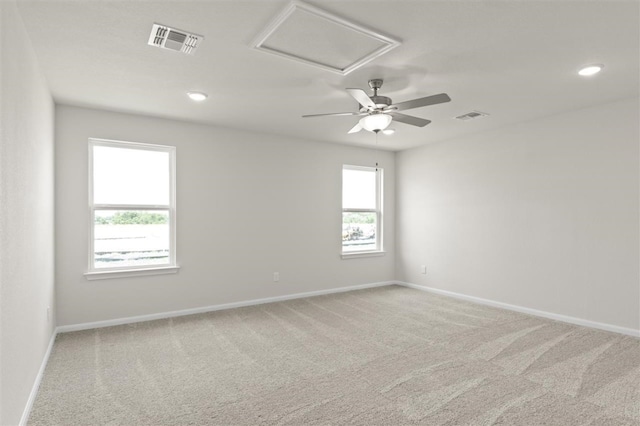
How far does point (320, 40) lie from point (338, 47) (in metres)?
0.17

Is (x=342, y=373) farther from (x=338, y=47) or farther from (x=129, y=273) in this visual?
(x=129, y=273)

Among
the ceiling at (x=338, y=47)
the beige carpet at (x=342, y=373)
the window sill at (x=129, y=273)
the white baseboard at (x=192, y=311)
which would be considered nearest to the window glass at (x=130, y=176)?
the ceiling at (x=338, y=47)

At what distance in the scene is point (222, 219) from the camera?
502 cm

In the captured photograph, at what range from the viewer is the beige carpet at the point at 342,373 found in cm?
237

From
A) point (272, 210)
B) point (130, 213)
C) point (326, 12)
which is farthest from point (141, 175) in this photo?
point (326, 12)

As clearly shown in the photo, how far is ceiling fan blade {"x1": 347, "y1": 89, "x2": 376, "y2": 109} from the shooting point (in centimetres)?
277

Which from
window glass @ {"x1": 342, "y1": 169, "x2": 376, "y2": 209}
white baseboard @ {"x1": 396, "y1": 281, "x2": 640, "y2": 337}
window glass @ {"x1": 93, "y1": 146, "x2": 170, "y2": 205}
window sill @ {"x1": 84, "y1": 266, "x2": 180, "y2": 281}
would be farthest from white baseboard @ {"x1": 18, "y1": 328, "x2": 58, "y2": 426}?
white baseboard @ {"x1": 396, "y1": 281, "x2": 640, "y2": 337}

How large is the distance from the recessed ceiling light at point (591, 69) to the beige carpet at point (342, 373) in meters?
2.53

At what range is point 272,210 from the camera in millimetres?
5449

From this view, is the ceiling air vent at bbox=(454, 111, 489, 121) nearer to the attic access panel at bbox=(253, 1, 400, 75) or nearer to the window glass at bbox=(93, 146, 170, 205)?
the attic access panel at bbox=(253, 1, 400, 75)

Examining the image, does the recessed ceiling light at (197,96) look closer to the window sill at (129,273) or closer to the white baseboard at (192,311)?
the window sill at (129,273)

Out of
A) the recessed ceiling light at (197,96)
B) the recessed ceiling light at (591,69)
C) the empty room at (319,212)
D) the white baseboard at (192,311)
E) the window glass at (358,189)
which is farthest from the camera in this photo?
the window glass at (358,189)

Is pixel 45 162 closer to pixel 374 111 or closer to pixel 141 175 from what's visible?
pixel 141 175

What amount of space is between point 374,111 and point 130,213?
3197 mm
